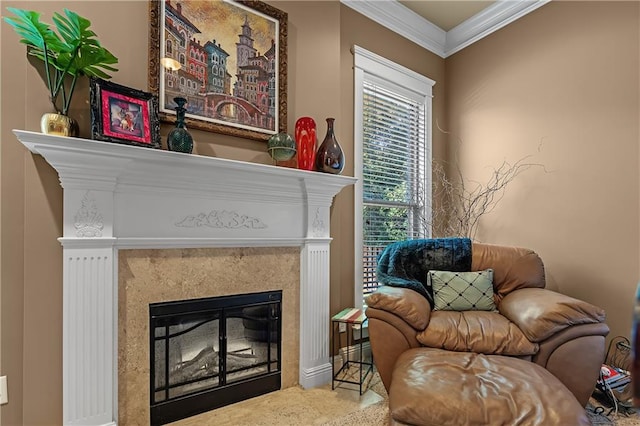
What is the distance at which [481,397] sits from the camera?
4.34ft

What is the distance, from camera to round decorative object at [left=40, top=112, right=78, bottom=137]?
1514 mm

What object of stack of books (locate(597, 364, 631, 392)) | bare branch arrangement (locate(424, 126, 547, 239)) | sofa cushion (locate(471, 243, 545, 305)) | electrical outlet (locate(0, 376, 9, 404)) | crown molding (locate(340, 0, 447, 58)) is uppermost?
crown molding (locate(340, 0, 447, 58))

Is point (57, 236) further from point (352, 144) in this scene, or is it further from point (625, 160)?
point (625, 160)

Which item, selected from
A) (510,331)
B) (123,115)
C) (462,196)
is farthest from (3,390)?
(462,196)

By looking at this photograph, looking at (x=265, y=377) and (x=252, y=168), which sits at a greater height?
(x=252, y=168)

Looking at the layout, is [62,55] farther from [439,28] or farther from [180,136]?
[439,28]

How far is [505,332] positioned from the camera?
1.85 meters

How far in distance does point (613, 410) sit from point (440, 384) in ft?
4.34

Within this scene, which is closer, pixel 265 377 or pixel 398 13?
pixel 265 377

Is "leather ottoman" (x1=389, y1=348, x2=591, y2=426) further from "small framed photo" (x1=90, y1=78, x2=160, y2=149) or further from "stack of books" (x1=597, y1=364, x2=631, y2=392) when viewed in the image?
"small framed photo" (x1=90, y1=78, x2=160, y2=149)

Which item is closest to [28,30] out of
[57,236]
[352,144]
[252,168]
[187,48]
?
[187,48]

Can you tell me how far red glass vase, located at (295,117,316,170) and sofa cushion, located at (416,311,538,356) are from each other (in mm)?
1294

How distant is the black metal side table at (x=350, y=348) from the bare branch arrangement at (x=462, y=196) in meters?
1.38

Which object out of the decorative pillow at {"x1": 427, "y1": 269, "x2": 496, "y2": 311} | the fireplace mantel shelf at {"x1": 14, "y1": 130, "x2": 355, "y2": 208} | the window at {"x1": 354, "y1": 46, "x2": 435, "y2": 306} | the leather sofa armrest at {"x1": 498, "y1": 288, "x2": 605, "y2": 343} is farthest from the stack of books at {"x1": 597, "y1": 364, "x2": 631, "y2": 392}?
→ the fireplace mantel shelf at {"x1": 14, "y1": 130, "x2": 355, "y2": 208}
